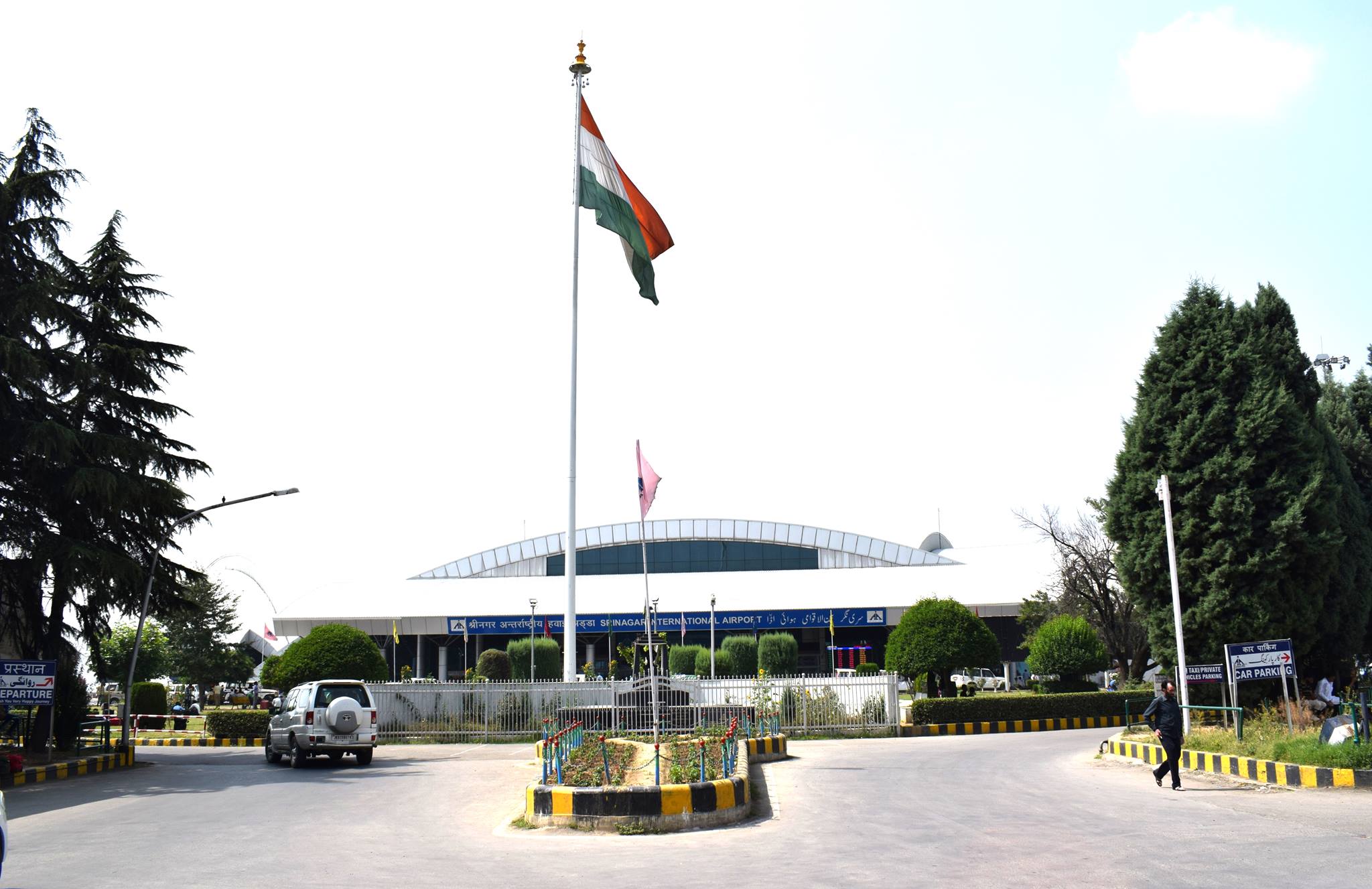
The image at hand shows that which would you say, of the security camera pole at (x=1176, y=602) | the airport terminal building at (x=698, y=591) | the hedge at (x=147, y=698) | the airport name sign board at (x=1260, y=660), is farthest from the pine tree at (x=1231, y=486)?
the hedge at (x=147, y=698)

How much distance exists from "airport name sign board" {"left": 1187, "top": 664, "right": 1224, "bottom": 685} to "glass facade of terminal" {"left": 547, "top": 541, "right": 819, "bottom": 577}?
152ft

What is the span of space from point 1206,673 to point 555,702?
55.2 feet

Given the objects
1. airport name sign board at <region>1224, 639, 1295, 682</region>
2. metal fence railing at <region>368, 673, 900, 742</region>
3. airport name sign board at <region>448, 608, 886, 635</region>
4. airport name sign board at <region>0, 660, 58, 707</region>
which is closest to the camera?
airport name sign board at <region>1224, 639, 1295, 682</region>

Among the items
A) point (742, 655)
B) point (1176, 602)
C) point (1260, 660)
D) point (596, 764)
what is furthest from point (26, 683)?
point (742, 655)

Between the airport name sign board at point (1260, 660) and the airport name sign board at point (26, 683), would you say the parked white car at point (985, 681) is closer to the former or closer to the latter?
the airport name sign board at point (1260, 660)

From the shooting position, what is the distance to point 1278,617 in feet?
70.9

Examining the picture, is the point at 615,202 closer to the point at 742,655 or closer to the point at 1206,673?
the point at 1206,673

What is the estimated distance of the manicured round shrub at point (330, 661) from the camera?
31.2 m

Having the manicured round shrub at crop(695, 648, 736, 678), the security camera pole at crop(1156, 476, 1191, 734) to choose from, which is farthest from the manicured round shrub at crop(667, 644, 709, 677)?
the security camera pole at crop(1156, 476, 1191, 734)

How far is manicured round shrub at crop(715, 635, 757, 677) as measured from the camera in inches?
1953

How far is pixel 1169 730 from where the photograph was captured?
54.1 feet

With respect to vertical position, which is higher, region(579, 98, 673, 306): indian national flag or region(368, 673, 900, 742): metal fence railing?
region(579, 98, 673, 306): indian national flag

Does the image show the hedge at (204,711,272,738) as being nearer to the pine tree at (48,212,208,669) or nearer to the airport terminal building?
the pine tree at (48,212,208,669)

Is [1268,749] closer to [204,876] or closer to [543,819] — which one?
[543,819]
